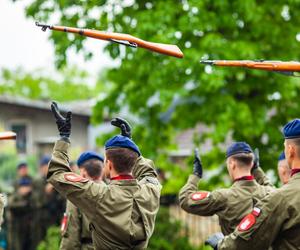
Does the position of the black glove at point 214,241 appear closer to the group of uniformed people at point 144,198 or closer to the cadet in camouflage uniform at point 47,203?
the group of uniformed people at point 144,198

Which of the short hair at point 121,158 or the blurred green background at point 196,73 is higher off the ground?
the blurred green background at point 196,73

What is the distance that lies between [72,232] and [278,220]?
2.84 meters

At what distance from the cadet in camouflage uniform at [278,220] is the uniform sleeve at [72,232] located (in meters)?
2.37

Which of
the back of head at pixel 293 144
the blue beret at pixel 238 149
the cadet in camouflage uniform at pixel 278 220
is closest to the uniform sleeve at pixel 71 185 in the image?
the cadet in camouflage uniform at pixel 278 220

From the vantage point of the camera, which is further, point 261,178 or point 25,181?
point 25,181

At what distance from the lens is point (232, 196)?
24.6 ft

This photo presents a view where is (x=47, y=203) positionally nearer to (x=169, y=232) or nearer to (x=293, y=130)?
(x=169, y=232)

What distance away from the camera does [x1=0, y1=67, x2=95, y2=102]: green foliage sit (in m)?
53.7

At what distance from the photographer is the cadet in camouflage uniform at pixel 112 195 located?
644cm

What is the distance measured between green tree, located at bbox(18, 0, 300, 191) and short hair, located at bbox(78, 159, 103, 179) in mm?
5414

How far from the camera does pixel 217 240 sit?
6.27 metres

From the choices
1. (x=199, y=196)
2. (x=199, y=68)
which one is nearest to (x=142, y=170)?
(x=199, y=196)

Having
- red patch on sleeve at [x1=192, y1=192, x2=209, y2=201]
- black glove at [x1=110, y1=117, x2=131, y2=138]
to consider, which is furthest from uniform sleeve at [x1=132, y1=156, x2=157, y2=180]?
red patch on sleeve at [x1=192, y1=192, x2=209, y2=201]

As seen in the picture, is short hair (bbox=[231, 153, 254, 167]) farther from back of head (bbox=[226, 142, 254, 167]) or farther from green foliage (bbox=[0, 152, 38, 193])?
green foliage (bbox=[0, 152, 38, 193])
